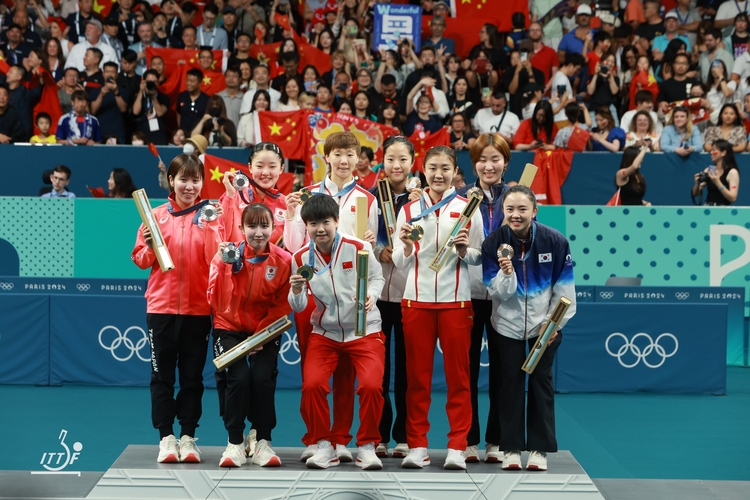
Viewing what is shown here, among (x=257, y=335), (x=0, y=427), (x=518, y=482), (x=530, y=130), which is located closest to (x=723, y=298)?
(x=530, y=130)

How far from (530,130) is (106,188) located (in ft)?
20.9

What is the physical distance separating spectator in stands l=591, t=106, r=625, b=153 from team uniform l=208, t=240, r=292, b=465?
28.2 ft

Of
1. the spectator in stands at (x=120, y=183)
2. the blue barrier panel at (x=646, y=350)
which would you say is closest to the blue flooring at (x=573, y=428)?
the blue barrier panel at (x=646, y=350)

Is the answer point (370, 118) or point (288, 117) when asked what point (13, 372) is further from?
point (370, 118)

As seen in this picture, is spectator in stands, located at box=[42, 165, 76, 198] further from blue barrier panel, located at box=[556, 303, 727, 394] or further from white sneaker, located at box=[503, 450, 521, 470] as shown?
white sneaker, located at box=[503, 450, 521, 470]

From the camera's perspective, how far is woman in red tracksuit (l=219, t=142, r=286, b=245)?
255 inches

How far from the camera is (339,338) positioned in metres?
6.18

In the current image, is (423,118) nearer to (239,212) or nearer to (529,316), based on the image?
(239,212)

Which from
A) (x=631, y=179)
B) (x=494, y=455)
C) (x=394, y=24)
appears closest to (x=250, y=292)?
(x=494, y=455)

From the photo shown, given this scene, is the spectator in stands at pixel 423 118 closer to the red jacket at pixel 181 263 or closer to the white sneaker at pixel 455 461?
the red jacket at pixel 181 263

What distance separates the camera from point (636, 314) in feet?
33.1

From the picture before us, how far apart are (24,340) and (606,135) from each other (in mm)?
8671

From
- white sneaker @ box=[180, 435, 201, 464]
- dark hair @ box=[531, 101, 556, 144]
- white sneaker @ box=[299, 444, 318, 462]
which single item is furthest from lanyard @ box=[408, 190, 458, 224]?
dark hair @ box=[531, 101, 556, 144]

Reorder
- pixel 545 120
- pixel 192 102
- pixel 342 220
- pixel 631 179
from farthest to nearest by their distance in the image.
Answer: pixel 192 102, pixel 545 120, pixel 631 179, pixel 342 220
